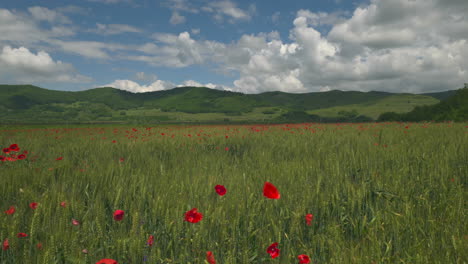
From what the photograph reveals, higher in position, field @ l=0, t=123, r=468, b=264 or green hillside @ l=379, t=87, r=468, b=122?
green hillside @ l=379, t=87, r=468, b=122

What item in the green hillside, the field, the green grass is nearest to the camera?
the field

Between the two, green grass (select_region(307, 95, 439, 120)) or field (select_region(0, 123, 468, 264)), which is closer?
field (select_region(0, 123, 468, 264))

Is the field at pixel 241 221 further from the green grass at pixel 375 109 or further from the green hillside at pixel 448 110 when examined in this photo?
the green grass at pixel 375 109

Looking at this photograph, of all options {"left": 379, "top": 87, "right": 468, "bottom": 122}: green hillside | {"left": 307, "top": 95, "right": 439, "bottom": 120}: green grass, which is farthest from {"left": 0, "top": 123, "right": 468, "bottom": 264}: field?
{"left": 307, "top": 95, "right": 439, "bottom": 120}: green grass

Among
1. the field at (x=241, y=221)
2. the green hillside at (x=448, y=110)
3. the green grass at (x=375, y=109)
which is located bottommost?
the field at (x=241, y=221)

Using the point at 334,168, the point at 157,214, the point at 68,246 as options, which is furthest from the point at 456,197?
the point at 68,246

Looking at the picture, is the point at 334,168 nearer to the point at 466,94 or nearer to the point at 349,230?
the point at 349,230

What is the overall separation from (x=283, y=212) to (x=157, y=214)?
1.12 metres

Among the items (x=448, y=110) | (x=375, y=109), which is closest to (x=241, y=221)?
(x=448, y=110)

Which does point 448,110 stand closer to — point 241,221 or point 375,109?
point 241,221

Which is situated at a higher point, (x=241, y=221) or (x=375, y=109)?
(x=375, y=109)

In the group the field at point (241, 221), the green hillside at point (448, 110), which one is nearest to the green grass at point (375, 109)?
the green hillside at point (448, 110)

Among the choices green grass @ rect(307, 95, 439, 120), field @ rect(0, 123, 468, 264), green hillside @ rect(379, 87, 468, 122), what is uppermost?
green grass @ rect(307, 95, 439, 120)

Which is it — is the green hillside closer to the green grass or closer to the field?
the field
